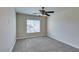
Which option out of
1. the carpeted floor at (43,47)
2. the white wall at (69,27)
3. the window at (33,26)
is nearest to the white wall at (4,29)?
the carpeted floor at (43,47)

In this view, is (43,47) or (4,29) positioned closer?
(4,29)

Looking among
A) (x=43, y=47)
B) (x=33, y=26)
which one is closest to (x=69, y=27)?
(x=43, y=47)

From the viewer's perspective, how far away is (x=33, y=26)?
755cm

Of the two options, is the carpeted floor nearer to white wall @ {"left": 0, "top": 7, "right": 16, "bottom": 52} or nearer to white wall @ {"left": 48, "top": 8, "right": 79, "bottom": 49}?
white wall @ {"left": 48, "top": 8, "right": 79, "bottom": 49}

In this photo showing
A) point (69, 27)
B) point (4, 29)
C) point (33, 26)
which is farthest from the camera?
point (33, 26)

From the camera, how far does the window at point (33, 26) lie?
23.9ft

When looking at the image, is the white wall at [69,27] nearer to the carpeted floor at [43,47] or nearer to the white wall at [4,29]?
the carpeted floor at [43,47]

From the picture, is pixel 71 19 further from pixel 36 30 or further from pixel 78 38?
pixel 36 30

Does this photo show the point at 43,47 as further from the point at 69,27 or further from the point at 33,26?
the point at 33,26

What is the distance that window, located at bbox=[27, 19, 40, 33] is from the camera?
7297mm

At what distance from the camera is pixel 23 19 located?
6.93m

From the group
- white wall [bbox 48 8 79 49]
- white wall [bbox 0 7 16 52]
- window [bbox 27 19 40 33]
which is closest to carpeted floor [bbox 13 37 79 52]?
white wall [bbox 48 8 79 49]
